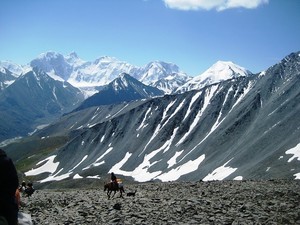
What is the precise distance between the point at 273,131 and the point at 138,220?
108102 mm

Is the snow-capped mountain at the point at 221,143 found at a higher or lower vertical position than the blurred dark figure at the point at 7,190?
higher

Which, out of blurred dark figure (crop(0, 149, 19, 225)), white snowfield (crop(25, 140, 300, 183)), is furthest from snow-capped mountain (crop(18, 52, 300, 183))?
A: blurred dark figure (crop(0, 149, 19, 225))

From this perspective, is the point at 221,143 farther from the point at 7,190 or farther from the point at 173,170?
the point at 7,190

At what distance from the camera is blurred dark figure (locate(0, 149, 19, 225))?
1184 centimetres

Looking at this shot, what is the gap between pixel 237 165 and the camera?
359ft

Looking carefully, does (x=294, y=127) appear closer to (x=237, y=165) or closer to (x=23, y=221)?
(x=237, y=165)

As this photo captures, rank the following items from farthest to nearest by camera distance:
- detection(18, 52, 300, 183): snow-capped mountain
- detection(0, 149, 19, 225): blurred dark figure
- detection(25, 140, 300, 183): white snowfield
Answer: detection(18, 52, 300, 183): snow-capped mountain
detection(25, 140, 300, 183): white snowfield
detection(0, 149, 19, 225): blurred dark figure

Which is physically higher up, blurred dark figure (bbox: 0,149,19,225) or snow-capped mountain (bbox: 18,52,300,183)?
snow-capped mountain (bbox: 18,52,300,183)

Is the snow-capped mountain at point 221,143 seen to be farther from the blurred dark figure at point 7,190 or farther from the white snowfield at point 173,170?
the blurred dark figure at point 7,190

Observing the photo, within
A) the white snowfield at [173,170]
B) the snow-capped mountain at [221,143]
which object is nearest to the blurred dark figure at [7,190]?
the snow-capped mountain at [221,143]

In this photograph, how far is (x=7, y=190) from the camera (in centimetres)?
1202

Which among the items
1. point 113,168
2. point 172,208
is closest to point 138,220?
point 172,208

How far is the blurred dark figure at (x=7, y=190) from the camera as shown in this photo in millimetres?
11844

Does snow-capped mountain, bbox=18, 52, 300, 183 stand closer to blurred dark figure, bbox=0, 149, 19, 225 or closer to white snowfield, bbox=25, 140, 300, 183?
white snowfield, bbox=25, 140, 300, 183
